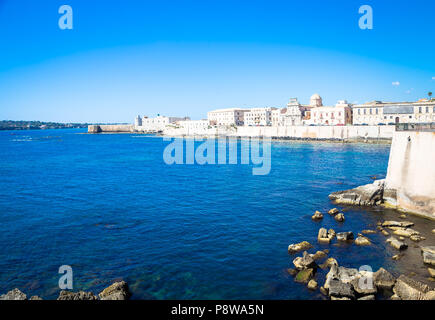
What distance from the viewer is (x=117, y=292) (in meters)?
11.0

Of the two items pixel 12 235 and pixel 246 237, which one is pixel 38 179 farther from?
pixel 246 237

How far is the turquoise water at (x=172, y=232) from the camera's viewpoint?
1257 cm

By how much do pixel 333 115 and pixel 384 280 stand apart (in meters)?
85.8

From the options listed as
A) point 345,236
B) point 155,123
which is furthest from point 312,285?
point 155,123

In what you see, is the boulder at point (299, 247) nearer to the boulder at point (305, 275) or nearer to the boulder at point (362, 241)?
the boulder at point (305, 275)

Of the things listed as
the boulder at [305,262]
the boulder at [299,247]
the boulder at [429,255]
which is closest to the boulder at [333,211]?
the boulder at [299,247]

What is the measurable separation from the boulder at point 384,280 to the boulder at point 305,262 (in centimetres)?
238

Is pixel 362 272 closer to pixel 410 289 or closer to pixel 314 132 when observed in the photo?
pixel 410 289

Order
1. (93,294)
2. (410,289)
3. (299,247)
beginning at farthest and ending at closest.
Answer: (299,247)
(93,294)
(410,289)

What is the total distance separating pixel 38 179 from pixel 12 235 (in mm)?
20033

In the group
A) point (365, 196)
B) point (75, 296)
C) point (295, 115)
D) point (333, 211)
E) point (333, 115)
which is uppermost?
point (295, 115)

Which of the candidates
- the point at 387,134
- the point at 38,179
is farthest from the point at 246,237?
the point at 387,134

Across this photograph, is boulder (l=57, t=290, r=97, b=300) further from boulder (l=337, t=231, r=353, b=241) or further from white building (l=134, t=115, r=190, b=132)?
white building (l=134, t=115, r=190, b=132)

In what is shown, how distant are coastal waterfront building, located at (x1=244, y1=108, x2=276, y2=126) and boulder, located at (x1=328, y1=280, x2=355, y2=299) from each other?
117116 millimetres
